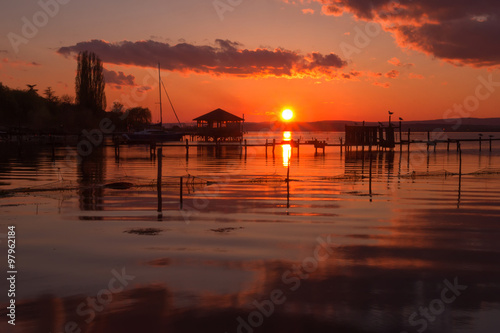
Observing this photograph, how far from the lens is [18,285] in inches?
386

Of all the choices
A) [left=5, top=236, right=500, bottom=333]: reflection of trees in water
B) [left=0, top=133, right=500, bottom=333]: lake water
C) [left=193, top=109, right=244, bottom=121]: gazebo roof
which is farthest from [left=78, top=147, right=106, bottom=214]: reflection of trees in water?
[left=193, top=109, right=244, bottom=121]: gazebo roof

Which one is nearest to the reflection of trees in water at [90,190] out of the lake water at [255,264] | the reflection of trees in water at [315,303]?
the lake water at [255,264]

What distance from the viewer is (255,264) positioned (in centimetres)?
1134

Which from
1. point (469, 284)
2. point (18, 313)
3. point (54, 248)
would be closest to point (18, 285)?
point (18, 313)

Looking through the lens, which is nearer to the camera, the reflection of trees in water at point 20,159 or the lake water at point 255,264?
the lake water at point 255,264

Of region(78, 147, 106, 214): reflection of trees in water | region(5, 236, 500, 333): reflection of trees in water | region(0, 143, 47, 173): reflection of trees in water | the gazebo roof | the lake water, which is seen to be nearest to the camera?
region(5, 236, 500, 333): reflection of trees in water

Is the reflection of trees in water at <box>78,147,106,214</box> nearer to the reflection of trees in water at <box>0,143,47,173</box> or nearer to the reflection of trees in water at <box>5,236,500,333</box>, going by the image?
the reflection of trees in water at <box>0,143,47,173</box>

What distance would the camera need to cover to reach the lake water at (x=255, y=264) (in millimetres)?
8203

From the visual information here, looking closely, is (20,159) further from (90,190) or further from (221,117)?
(221,117)

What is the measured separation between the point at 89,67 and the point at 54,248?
357 ft

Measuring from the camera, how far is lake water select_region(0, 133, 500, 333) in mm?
8203

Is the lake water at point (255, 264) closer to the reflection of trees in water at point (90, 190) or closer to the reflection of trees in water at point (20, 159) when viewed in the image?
the reflection of trees in water at point (90, 190)

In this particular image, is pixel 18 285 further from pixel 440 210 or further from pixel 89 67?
pixel 89 67

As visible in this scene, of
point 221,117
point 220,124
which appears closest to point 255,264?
point 221,117
